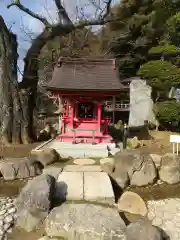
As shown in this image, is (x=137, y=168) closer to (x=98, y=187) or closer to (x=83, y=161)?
(x=98, y=187)

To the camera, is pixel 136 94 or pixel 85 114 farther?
pixel 136 94

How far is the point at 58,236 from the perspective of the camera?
5.35m

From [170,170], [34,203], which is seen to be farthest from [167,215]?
[34,203]

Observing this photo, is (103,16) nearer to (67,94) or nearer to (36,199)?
(67,94)

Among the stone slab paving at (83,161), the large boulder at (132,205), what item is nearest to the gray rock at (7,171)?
the stone slab paving at (83,161)

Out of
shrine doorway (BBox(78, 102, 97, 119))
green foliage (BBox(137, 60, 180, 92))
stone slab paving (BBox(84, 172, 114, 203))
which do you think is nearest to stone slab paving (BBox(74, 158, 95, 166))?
stone slab paving (BBox(84, 172, 114, 203))

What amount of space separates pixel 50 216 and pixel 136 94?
15945 millimetres

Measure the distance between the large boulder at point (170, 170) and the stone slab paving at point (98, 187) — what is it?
189cm

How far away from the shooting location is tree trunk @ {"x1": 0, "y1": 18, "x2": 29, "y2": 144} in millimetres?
12734

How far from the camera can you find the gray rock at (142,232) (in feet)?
16.0

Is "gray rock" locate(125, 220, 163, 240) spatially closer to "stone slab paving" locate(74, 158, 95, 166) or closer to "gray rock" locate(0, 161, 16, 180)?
"gray rock" locate(0, 161, 16, 180)

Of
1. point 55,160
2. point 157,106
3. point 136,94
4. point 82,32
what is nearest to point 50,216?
point 55,160

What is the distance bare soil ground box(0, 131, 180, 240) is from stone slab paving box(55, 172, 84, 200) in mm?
1232

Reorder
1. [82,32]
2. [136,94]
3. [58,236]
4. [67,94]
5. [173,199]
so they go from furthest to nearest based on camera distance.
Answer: [82,32] → [136,94] → [67,94] → [173,199] → [58,236]
